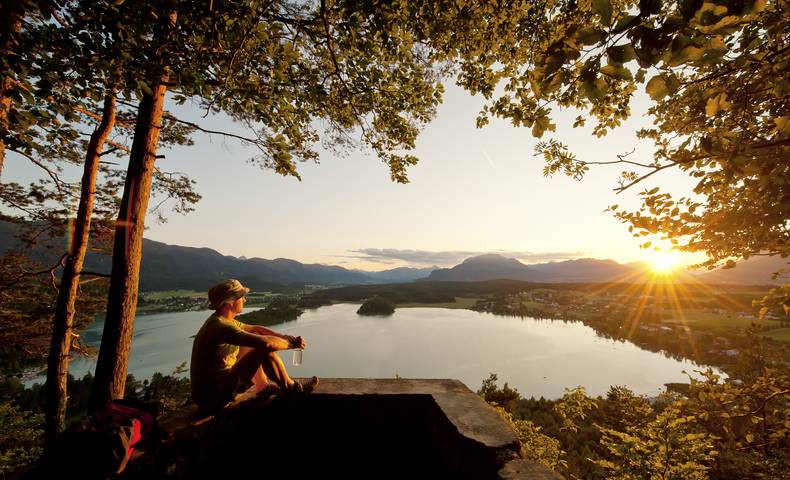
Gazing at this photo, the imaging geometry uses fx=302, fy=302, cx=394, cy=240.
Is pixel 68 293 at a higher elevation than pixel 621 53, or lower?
lower

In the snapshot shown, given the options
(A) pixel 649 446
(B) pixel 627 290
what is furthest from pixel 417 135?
(B) pixel 627 290

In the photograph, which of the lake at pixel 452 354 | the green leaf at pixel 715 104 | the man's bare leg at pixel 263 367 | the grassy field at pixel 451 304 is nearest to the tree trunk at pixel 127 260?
the man's bare leg at pixel 263 367

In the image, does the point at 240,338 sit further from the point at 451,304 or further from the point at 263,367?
the point at 451,304

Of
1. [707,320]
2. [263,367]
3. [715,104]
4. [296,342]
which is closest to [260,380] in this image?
[263,367]

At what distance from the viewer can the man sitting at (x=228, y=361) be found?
240 cm

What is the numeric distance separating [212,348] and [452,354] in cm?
5096

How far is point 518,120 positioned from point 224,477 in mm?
4225

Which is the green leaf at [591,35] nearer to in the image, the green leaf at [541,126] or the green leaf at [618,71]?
the green leaf at [618,71]

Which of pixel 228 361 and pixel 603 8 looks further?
pixel 228 361

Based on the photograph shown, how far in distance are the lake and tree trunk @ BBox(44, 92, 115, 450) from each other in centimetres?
3236

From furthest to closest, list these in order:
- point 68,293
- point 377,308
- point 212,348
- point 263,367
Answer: point 377,308, point 68,293, point 263,367, point 212,348

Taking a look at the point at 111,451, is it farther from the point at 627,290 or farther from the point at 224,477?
the point at 627,290

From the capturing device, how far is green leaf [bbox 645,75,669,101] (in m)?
1.54

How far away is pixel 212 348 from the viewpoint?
8.20 feet
